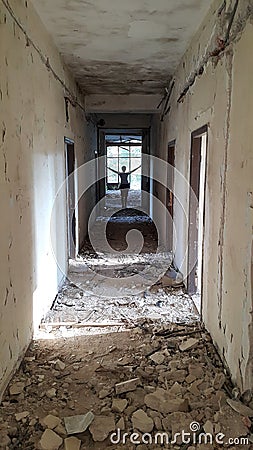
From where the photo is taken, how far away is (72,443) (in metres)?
1.98

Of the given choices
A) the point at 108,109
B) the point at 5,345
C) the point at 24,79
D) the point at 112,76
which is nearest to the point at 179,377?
the point at 5,345

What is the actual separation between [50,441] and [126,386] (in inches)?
24.3

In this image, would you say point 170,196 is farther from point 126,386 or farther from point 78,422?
point 78,422

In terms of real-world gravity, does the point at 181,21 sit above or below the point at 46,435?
above

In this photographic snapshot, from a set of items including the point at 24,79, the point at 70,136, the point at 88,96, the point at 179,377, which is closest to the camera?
the point at 179,377

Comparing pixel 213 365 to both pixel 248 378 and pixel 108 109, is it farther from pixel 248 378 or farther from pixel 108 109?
pixel 108 109

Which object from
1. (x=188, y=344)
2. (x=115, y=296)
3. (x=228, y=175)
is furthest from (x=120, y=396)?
(x=115, y=296)

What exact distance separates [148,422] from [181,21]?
309 cm

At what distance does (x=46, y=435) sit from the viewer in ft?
6.63

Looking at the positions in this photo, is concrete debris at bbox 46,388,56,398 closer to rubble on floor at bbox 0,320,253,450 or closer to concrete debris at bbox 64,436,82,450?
rubble on floor at bbox 0,320,253,450

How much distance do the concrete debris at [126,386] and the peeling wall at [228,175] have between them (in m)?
0.62

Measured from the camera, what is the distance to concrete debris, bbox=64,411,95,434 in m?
2.07

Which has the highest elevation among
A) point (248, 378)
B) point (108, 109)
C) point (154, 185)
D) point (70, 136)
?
point (108, 109)

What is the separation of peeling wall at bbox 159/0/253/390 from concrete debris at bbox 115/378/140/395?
622 mm
